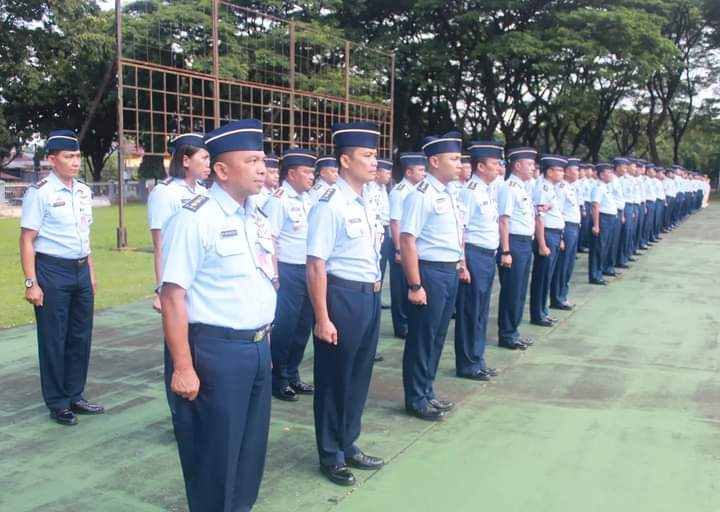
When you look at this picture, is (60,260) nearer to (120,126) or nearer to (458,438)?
(458,438)

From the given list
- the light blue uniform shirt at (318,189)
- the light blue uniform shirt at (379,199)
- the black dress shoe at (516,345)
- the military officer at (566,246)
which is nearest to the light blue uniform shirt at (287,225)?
the light blue uniform shirt at (318,189)

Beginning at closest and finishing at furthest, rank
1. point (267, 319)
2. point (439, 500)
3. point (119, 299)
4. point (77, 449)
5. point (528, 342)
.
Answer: point (267, 319)
point (439, 500)
point (77, 449)
point (528, 342)
point (119, 299)

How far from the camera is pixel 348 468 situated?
11.1 feet

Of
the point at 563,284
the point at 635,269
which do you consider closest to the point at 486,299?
the point at 563,284

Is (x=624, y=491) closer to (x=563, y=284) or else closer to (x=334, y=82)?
(x=563, y=284)

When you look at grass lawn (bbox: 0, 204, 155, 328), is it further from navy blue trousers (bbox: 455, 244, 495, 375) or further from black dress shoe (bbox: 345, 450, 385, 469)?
black dress shoe (bbox: 345, 450, 385, 469)

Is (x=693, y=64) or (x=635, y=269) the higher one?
(x=693, y=64)

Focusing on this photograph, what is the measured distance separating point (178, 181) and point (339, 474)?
182 cm

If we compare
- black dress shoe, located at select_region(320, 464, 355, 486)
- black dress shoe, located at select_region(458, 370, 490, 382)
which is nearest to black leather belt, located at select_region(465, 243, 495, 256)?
black dress shoe, located at select_region(458, 370, 490, 382)

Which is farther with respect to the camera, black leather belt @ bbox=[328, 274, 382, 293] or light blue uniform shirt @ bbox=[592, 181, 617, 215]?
light blue uniform shirt @ bbox=[592, 181, 617, 215]

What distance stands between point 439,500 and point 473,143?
10.0ft

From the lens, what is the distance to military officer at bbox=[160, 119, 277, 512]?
230cm

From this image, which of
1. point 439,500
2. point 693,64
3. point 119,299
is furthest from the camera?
point 693,64

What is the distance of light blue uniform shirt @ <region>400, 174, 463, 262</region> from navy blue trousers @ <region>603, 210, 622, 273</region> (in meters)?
6.47
